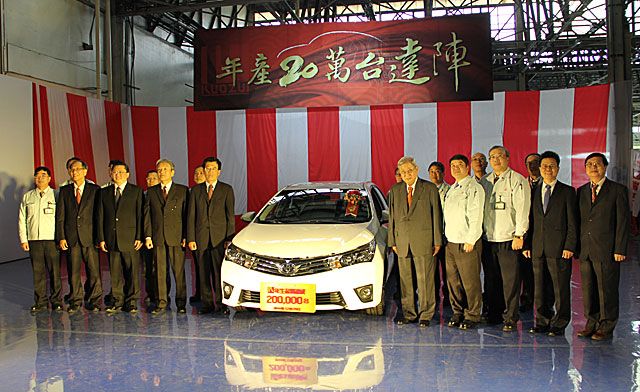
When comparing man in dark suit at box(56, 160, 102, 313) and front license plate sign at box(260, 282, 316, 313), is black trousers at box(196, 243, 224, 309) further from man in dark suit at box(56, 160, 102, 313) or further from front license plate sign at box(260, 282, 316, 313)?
man in dark suit at box(56, 160, 102, 313)

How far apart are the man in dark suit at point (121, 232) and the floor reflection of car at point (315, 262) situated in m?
0.95

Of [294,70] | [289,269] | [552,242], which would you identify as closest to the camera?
[552,242]

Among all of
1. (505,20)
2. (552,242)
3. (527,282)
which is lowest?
(527,282)

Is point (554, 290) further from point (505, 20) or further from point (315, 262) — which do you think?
point (505, 20)

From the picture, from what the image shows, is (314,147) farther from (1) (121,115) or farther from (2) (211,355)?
(2) (211,355)

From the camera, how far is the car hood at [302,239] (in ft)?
14.5

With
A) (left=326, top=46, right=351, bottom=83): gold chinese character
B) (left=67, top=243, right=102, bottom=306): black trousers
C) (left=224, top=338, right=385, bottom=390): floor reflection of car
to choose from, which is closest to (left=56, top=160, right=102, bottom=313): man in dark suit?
(left=67, top=243, right=102, bottom=306): black trousers

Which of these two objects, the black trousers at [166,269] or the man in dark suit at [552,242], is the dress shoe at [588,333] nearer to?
the man in dark suit at [552,242]

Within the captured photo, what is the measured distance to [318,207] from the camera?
17.6 feet

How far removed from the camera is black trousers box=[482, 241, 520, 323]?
4285mm

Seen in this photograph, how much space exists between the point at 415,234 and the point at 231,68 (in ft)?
18.3

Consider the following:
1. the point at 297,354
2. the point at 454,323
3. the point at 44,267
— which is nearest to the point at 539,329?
the point at 454,323

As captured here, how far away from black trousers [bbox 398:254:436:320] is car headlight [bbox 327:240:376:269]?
24 cm

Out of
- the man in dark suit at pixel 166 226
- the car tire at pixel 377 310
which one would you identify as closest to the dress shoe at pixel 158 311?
the man in dark suit at pixel 166 226
